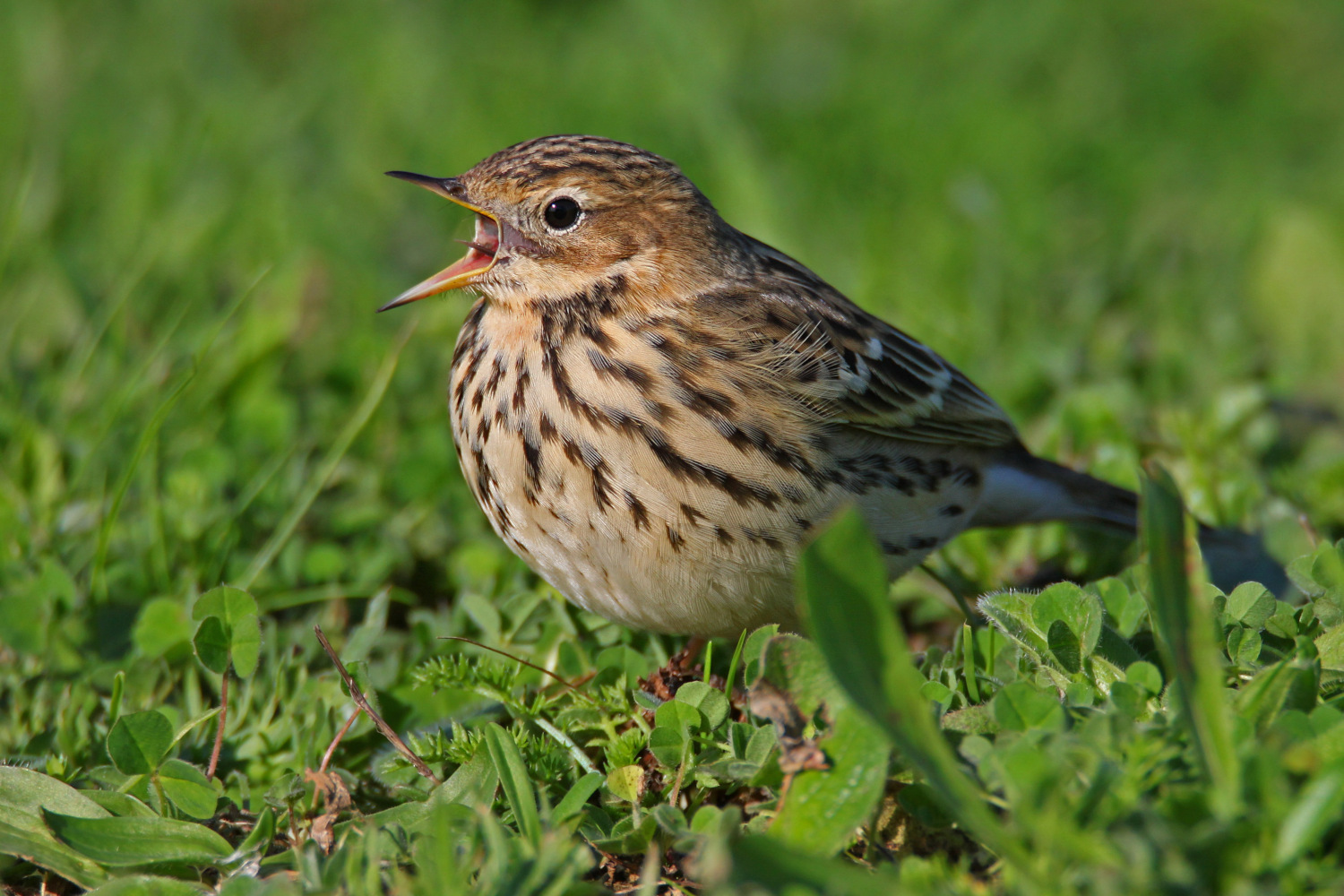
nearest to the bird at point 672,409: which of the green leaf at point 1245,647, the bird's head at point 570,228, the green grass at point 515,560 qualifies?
the bird's head at point 570,228

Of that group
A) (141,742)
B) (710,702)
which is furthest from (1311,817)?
(141,742)

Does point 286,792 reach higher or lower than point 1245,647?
lower

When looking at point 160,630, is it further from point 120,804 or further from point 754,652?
point 754,652

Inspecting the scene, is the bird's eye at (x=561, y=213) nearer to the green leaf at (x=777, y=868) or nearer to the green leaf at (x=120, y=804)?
the green leaf at (x=120, y=804)

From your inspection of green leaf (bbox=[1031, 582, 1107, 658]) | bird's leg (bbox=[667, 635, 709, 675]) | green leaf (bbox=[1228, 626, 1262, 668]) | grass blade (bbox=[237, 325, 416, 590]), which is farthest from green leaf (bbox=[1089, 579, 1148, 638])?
grass blade (bbox=[237, 325, 416, 590])

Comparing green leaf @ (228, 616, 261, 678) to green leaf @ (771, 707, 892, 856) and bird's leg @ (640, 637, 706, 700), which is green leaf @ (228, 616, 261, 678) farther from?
green leaf @ (771, 707, 892, 856)

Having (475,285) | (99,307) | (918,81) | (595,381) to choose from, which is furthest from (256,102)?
(595,381)
